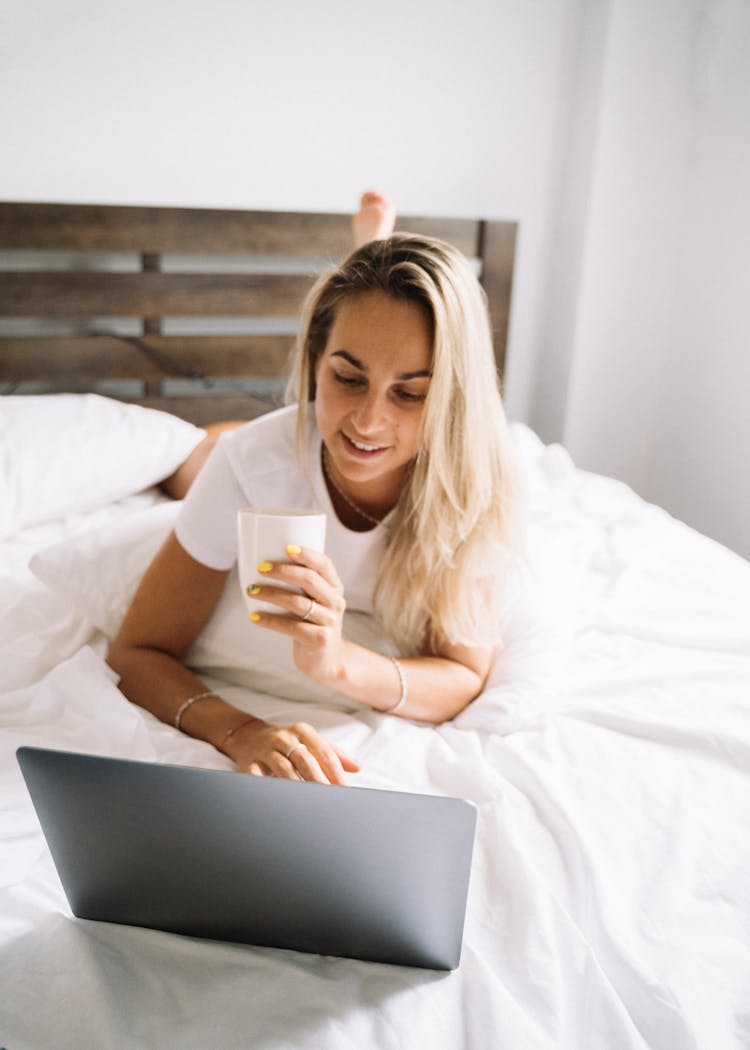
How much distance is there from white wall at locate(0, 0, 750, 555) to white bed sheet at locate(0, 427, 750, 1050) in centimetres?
127

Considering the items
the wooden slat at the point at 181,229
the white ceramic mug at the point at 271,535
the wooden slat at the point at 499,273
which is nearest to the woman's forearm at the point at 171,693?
the white ceramic mug at the point at 271,535

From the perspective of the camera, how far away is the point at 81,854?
0.72 metres

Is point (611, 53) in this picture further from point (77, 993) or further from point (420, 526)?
point (77, 993)

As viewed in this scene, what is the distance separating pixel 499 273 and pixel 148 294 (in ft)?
3.32

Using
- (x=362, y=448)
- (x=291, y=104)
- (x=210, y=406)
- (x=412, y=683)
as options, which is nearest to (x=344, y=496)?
(x=362, y=448)

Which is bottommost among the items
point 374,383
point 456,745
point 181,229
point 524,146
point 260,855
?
point 456,745

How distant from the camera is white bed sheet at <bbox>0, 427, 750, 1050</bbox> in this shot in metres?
0.68

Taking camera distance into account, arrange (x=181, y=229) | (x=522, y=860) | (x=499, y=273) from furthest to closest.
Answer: (x=499, y=273) → (x=181, y=229) → (x=522, y=860)

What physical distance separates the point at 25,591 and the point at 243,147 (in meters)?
1.48

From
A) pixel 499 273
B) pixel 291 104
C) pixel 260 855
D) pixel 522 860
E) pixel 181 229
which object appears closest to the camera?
pixel 260 855

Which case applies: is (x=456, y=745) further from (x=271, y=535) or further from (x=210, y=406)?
(x=210, y=406)

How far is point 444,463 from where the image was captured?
3.84ft

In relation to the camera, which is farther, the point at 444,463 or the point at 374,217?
the point at 374,217

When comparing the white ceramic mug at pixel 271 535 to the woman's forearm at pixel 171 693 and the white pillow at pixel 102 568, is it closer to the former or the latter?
the woman's forearm at pixel 171 693
